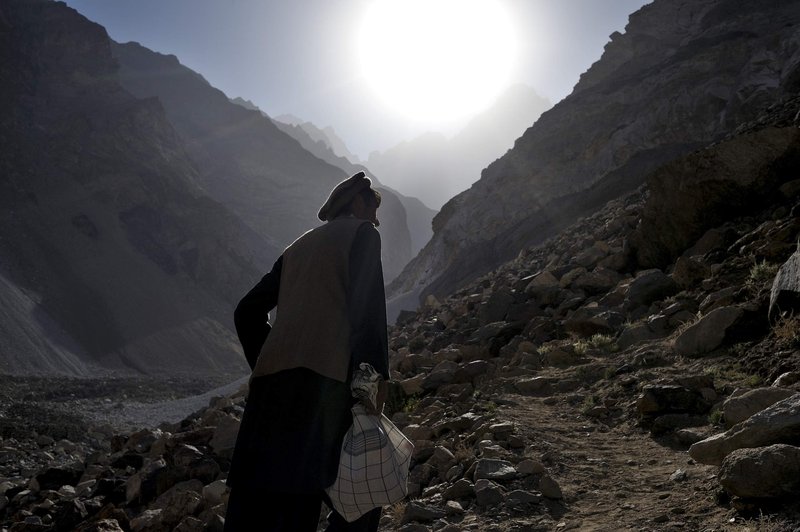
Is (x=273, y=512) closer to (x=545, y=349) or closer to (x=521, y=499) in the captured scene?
(x=521, y=499)

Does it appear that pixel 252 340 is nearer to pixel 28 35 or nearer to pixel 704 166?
pixel 704 166

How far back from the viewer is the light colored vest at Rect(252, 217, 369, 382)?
2.28 m

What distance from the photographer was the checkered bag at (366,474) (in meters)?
2.12

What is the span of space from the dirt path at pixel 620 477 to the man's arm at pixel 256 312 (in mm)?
1874

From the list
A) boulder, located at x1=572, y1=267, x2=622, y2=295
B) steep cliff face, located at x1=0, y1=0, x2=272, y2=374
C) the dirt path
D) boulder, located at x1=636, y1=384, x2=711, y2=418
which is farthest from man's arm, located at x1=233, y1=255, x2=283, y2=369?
steep cliff face, located at x1=0, y1=0, x2=272, y2=374

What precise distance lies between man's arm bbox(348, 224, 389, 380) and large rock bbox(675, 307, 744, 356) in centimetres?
402

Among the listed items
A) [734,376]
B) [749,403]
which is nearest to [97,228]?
[734,376]

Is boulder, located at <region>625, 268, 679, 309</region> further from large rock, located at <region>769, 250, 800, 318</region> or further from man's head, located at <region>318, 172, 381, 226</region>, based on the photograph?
man's head, located at <region>318, 172, 381, 226</region>

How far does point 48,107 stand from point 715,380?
97303 millimetres

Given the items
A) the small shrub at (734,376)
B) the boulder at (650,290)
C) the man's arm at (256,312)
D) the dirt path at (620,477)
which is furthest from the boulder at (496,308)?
the man's arm at (256,312)

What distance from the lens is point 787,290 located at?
15.1 ft

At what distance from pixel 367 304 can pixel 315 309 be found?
22cm

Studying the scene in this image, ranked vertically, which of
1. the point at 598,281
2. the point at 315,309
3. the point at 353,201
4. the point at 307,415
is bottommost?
the point at 307,415

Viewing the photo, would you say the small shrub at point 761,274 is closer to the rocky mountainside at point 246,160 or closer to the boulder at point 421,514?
the boulder at point 421,514
